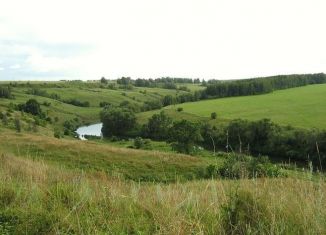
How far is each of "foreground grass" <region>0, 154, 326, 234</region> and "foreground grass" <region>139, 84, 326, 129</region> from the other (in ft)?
295

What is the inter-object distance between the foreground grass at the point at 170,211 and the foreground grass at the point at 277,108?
89.8m

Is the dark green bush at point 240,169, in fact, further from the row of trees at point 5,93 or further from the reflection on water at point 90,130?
the row of trees at point 5,93

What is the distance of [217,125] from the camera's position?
358 ft

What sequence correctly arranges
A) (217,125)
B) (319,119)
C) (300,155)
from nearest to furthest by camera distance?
(300,155) → (319,119) → (217,125)

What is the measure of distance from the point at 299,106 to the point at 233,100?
2824cm

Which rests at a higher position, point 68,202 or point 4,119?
point 68,202

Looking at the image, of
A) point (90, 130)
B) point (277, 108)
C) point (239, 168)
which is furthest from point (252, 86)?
point (239, 168)

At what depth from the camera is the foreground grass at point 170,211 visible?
4.85m

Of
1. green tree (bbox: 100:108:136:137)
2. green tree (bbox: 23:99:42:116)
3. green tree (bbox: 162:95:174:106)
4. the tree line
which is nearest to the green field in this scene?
the tree line

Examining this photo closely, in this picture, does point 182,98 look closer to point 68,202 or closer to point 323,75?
point 323,75

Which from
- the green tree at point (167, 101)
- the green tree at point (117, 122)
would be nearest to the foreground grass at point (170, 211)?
the green tree at point (117, 122)

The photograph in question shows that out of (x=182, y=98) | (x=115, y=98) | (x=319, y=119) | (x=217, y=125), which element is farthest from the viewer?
(x=115, y=98)

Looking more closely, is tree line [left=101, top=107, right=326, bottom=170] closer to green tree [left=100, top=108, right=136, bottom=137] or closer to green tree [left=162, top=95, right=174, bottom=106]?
green tree [left=100, top=108, right=136, bottom=137]

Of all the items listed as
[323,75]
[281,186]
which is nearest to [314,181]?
[281,186]
